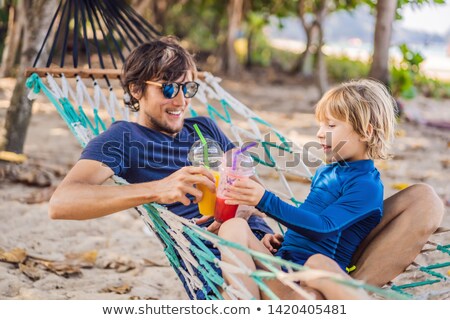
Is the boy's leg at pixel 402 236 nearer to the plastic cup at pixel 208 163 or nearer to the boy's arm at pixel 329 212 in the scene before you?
the boy's arm at pixel 329 212

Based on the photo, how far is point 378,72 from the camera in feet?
18.5

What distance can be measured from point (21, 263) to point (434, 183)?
262 cm

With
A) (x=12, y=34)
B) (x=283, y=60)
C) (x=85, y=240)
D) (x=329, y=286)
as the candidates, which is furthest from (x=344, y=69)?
(x=329, y=286)

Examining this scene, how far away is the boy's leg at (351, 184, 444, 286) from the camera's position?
5.71 feet

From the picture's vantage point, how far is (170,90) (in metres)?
2.02

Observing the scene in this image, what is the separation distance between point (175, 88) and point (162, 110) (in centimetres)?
9

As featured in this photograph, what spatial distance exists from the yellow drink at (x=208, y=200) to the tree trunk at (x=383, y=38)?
408 cm

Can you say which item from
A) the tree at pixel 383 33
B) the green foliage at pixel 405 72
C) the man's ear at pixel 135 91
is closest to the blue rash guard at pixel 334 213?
the man's ear at pixel 135 91

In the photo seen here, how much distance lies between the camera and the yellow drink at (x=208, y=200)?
1.73 m

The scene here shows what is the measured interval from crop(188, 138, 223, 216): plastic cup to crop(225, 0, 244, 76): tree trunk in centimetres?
737

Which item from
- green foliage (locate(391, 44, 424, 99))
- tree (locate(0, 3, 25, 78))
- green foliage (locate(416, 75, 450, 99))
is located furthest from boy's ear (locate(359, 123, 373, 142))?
green foliage (locate(416, 75, 450, 99))

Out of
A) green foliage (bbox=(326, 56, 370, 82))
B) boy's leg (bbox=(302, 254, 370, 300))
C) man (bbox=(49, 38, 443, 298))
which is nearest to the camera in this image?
boy's leg (bbox=(302, 254, 370, 300))

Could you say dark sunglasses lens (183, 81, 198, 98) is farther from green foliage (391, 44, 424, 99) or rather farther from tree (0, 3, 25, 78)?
green foliage (391, 44, 424, 99)

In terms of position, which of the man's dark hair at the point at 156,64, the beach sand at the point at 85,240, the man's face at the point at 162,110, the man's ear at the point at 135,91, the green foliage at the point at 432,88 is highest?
the man's dark hair at the point at 156,64
